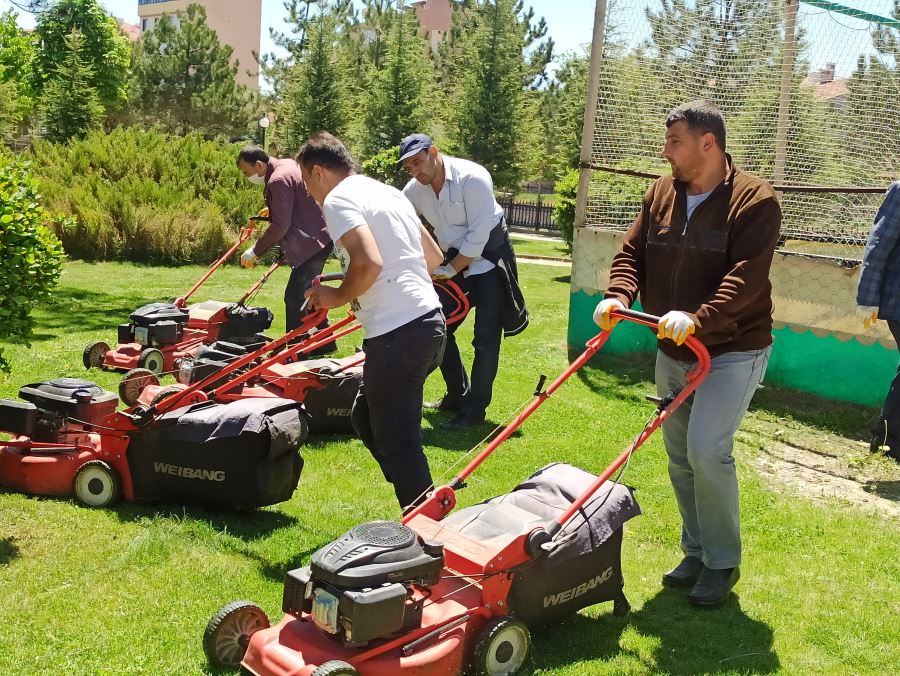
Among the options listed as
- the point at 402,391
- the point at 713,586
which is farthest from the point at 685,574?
the point at 402,391

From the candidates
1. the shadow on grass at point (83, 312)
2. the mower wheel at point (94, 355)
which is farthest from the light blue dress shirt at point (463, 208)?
the shadow on grass at point (83, 312)

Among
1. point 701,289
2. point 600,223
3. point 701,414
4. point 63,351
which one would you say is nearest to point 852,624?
point 701,414

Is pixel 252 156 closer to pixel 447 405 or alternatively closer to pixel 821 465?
pixel 447 405

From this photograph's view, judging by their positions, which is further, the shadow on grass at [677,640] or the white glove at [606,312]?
the white glove at [606,312]

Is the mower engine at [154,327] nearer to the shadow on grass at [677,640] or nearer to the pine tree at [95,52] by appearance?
the shadow on grass at [677,640]

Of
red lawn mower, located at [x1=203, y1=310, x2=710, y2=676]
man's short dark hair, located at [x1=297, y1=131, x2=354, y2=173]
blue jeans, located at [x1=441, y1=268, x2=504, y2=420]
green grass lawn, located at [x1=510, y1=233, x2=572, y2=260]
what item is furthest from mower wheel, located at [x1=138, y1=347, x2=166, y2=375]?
green grass lawn, located at [x1=510, y1=233, x2=572, y2=260]

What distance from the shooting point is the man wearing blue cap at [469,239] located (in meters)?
5.90

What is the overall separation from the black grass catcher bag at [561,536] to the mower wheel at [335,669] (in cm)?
70

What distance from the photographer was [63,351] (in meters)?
A: 7.96

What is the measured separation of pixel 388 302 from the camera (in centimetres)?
379

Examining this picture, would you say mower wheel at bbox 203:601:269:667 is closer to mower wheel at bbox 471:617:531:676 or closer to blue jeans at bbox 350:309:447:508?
mower wheel at bbox 471:617:531:676

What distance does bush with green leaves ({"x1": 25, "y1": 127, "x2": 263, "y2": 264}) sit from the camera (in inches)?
585

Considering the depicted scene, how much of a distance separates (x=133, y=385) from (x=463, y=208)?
7.90 feet

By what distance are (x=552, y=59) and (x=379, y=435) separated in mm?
45936
